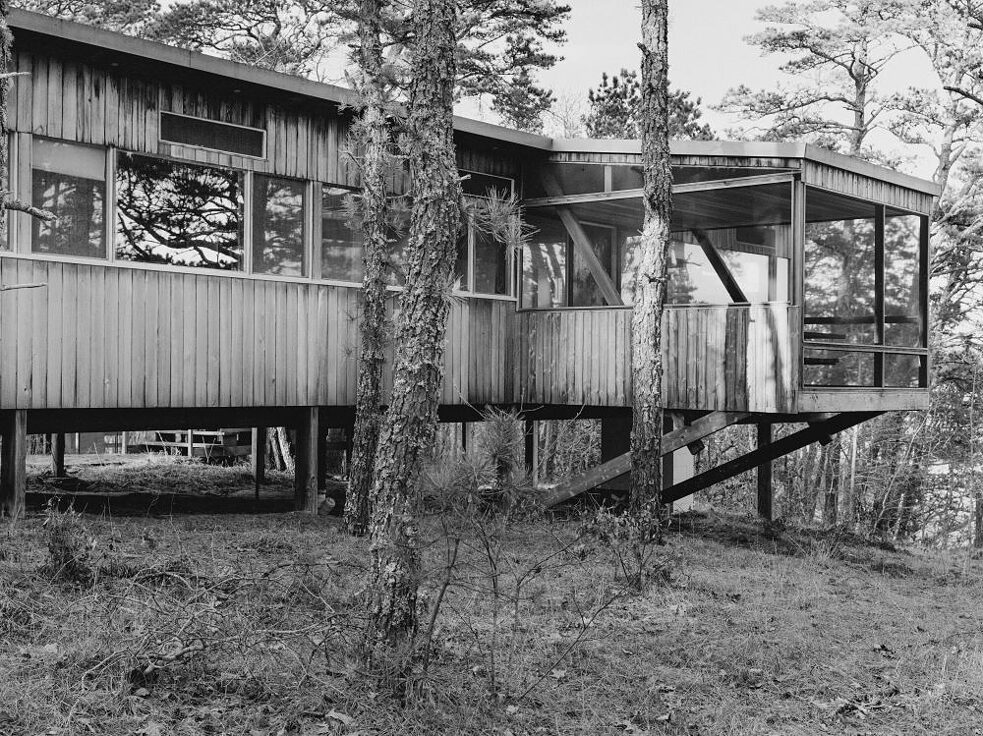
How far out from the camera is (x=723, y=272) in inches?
518

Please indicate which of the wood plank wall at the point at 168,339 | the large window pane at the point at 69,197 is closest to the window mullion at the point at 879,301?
the wood plank wall at the point at 168,339

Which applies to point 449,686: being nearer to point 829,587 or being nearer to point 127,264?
point 829,587

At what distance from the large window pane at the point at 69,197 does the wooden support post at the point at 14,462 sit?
1531 mm

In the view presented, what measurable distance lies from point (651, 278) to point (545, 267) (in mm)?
4215

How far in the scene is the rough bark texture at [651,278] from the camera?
9133 mm

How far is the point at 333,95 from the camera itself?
412 inches

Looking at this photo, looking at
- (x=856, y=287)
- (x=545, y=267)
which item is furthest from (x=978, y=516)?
(x=545, y=267)

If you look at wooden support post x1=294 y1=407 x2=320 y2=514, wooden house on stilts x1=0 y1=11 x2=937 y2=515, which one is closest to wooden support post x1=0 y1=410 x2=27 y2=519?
wooden house on stilts x1=0 y1=11 x2=937 y2=515

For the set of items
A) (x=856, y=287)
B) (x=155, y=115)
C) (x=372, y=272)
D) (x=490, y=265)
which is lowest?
(x=372, y=272)

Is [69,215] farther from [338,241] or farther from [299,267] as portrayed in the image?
[338,241]

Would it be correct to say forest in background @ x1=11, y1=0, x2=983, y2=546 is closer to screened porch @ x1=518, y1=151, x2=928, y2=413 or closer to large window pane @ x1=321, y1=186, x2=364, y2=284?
screened porch @ x1=518, y1=151, x2=928, y2=413

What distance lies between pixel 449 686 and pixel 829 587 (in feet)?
16.3

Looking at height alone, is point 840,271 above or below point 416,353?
above

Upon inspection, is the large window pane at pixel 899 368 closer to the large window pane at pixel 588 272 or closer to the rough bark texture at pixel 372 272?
the large window pane at pixel 588 272
